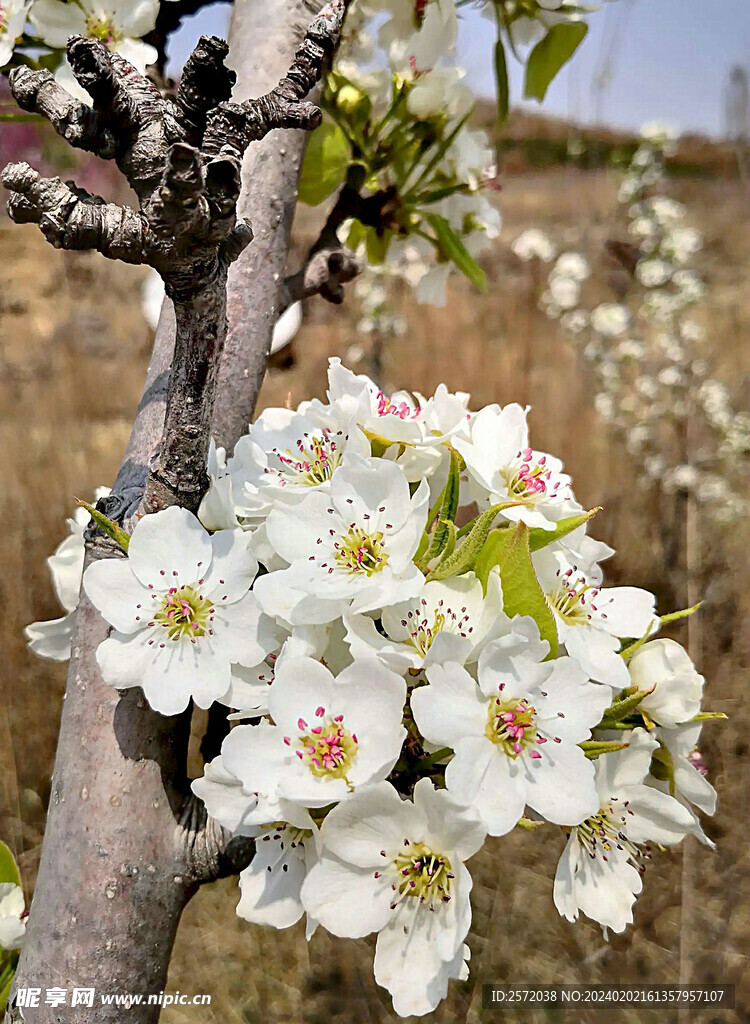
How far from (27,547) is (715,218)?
7.49 meters

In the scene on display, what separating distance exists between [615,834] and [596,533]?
2.34 meters

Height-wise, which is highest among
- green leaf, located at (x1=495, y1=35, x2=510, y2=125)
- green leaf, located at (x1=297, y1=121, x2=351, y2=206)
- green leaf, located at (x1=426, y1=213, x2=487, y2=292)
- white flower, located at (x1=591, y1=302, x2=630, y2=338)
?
green leaf, located at (x1=495, y1=35, x2=510, y2=125)

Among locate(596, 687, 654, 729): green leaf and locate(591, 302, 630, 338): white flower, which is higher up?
locate(591, 302, 630, 338): white flower

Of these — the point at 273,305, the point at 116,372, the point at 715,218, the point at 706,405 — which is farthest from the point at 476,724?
→ the point at 715,218

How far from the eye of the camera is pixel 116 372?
4027mm

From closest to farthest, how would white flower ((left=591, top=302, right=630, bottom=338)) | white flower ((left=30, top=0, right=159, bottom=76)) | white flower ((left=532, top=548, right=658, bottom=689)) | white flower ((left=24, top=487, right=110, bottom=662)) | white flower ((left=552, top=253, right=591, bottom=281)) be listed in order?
1. white flower ((left=532, top=548, right=658, bottom=689))
2. white flower ((left=24, top=487, right=110, bottom=662))
3. white flower ((left=30, top=0, right=159, bottom=76))
4. white flower ((left=591, top=302, right=630, bottom=338))
5. white flower ((left=552, top=253, right=591, bottom=281))

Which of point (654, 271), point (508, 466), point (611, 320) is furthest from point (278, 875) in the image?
point (611, 320)

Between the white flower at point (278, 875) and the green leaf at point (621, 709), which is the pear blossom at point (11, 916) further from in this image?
the green leaf at point (621, 709)

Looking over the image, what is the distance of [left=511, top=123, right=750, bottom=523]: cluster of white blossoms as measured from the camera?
8.06 ft

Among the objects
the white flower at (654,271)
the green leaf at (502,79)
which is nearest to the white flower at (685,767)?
the green leaf at (502,79)

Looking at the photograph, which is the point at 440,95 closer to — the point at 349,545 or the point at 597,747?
the point at 349,545

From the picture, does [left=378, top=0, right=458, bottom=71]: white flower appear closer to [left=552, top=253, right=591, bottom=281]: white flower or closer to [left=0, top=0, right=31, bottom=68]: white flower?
[left=0, top=0, right=31, bottom=68]: white flower

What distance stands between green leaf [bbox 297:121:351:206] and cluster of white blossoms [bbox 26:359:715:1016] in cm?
40

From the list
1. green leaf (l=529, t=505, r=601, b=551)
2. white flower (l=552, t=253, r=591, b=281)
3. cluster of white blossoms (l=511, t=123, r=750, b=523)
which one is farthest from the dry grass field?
green leaf (l=529, t=505, r=601, b=551)
